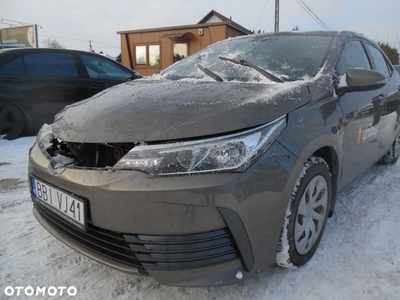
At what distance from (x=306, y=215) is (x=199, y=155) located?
0.79m

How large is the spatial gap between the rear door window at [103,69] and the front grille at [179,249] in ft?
13.8

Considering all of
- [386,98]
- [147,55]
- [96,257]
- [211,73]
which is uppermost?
[147,55]

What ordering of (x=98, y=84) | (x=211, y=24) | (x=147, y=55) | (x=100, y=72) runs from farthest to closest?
(x=147, y=55) < (x=211, y=24) < (x=100, y=72) < (x=98, y=84)

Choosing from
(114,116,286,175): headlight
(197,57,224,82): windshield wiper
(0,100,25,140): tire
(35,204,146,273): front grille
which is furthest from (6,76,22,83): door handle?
(114,116,286,175): headlight

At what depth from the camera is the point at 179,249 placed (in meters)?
1.35

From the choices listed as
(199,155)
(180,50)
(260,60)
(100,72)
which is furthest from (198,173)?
(180,50)

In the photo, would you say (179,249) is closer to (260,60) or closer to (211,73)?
(211,73)

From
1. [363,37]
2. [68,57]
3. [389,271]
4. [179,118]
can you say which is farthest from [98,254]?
[68,57]

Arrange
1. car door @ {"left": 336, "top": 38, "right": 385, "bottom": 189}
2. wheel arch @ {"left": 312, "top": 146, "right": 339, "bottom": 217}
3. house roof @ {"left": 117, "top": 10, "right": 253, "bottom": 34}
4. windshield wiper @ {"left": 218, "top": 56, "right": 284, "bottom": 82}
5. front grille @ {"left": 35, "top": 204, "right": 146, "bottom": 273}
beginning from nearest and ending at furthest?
front grille @ {"left": 35, "top": 204, "right": 146, "bottom": 273}, wheel arch @ {"left": 312, "top": 146, "right": 339, "bottom": 217}, windshield wiper @ {"left": 218, "top": 56, "right": 284, "bottom": 82}, car door @ {"left": 336, "top": 38, "right": 385, "bottom": 189}, house roof @ {"left": 117, "top": 10, "right": 253, "bottom": 34}

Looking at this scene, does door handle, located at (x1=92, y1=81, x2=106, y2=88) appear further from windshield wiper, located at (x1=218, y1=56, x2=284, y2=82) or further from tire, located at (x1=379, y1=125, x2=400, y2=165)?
tire, located at (x1=379, y1=125, x2=400, y2=165)

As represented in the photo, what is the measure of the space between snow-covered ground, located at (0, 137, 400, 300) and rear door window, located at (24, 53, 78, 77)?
273 cm

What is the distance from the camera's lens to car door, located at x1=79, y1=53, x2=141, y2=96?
4980 millimetres

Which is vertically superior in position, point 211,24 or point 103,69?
point 211,24

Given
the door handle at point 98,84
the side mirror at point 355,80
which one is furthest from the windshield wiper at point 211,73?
the door handle at point 98,84
